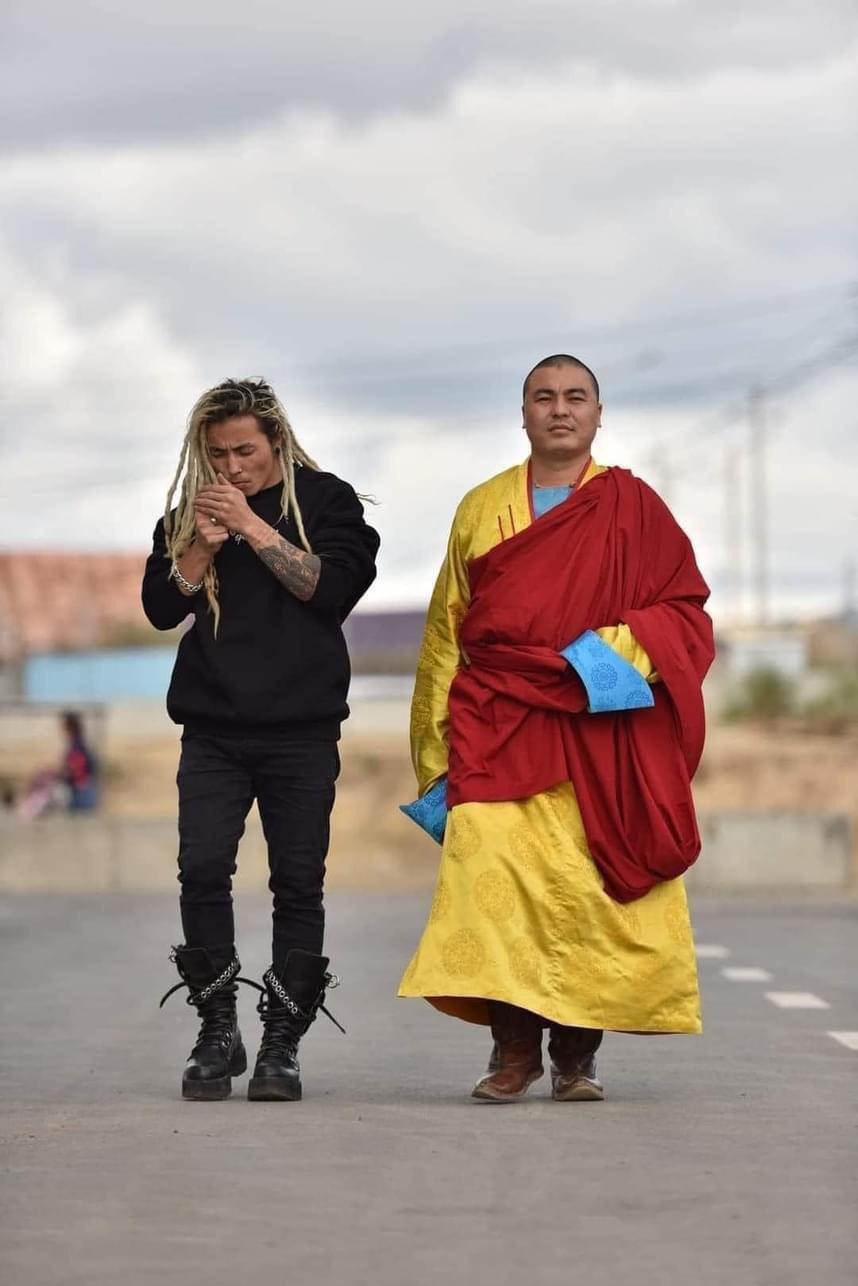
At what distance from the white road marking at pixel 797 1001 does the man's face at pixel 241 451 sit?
4.19 meters

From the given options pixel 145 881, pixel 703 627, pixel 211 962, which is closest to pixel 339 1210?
pixel 211 962

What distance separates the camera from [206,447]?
312 inches

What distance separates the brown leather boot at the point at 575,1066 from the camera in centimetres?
760

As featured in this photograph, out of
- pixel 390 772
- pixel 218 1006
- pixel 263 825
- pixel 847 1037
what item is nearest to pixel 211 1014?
pixel 218 1006

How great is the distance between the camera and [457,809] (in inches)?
306

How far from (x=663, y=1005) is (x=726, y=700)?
58.4 m

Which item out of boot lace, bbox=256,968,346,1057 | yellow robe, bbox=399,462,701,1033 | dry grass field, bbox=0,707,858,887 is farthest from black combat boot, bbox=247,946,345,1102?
dry grass field, bbox=0,707,858,887

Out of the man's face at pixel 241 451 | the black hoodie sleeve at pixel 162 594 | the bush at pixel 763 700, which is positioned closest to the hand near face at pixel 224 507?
the man's face at pixel 241 451

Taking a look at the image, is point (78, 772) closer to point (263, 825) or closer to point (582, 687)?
point (263, 825)

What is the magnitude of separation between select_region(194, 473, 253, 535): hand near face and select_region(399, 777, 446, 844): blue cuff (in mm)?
900

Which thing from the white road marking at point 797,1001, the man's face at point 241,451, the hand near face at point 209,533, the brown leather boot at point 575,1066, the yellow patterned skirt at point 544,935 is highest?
the man's face at point 241,451

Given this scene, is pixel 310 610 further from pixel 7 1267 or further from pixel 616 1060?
pixel 7 1267

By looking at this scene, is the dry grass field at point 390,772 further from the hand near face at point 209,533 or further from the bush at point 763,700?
the hand near face at point 209,533

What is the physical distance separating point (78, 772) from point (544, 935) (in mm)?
21346
